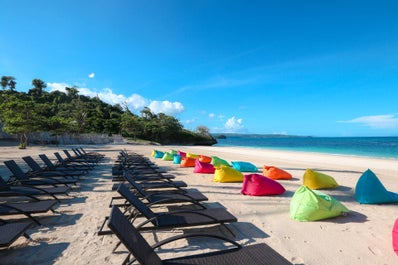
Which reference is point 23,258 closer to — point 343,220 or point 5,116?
point 343,220

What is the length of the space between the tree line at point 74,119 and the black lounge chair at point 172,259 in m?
24.5

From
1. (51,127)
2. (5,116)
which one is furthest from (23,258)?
(51,127)

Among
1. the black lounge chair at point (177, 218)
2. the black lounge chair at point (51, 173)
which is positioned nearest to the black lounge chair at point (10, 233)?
the black lounge chair at point (177, 218)

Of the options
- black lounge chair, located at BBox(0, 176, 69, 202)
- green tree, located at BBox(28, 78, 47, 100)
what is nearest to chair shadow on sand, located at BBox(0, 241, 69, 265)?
black lounge chair, located at BBox(0, 176, 69, 202)

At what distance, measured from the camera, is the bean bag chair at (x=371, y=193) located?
5352 mm

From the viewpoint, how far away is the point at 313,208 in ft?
13.8

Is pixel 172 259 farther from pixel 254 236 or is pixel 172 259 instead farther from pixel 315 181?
pixel 315 181

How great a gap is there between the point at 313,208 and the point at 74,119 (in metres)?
44.7

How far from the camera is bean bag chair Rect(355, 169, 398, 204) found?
5352 millimetres

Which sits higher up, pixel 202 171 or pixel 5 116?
pixel 5 116

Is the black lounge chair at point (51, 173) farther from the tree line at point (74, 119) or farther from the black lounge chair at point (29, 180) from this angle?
the tree line at point (74, 119)

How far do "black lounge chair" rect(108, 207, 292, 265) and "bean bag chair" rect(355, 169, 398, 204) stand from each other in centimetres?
416

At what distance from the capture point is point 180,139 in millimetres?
64062

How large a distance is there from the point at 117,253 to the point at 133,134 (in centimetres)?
4908
